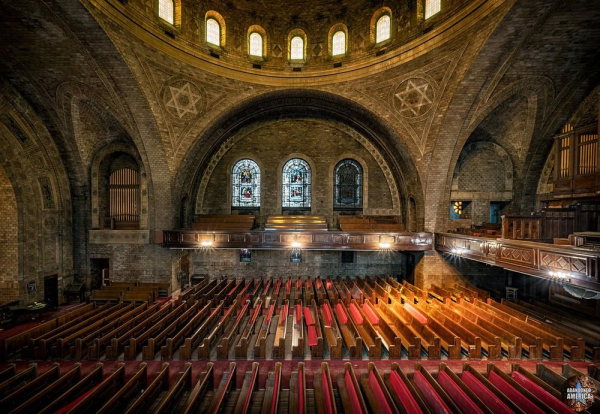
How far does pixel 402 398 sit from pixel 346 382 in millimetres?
1167

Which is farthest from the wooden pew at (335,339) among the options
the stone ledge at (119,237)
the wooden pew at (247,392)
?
the stone ledge at (119,237)

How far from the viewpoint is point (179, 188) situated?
14.2 m

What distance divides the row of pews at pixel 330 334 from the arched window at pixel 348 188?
23.5 feet

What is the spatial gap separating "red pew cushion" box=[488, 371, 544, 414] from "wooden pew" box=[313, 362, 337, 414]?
3.45 meters

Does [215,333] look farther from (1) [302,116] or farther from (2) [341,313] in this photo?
(1) [302,116]

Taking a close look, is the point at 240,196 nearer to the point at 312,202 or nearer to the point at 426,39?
the point at 312,202

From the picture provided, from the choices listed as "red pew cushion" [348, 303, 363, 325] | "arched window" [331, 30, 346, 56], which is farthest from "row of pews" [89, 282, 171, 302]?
"arched window" [331, 30, 346, 56]

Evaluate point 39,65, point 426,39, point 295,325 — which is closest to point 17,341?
point 295,325

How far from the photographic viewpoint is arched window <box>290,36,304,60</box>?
14516 millimetres

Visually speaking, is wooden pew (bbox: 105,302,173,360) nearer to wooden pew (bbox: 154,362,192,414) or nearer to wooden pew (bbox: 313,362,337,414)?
wooden pew (bbox: 154,362,192,414)

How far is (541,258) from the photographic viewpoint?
7.76 m

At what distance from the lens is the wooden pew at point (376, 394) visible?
489cm

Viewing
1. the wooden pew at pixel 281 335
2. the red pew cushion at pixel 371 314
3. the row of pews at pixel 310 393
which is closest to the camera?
the row of pews at pixel 310 393

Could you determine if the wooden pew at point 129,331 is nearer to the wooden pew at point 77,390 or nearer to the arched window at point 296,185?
the wooden pew at point 77,390
